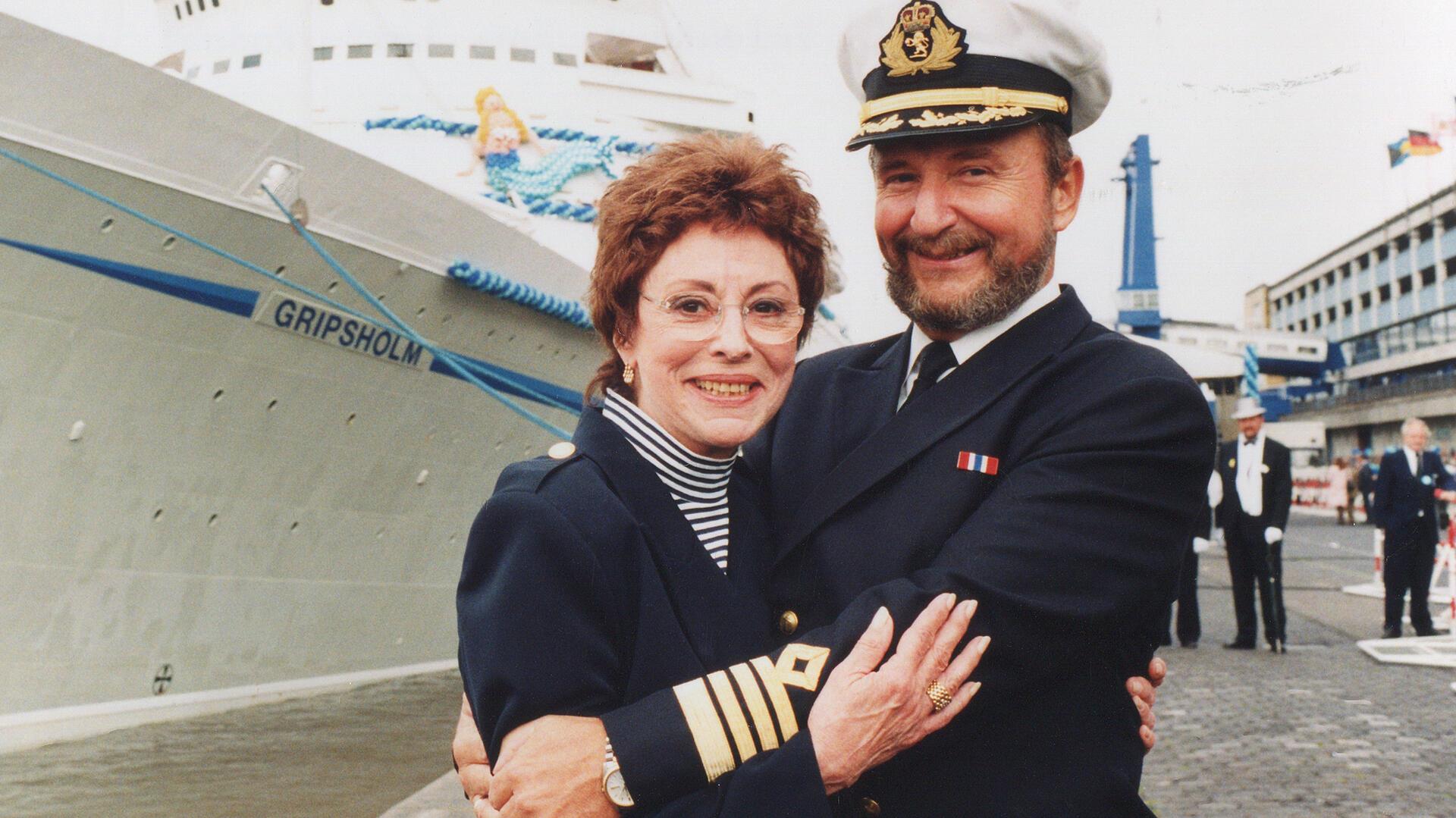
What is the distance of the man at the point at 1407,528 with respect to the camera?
9758 millimetres

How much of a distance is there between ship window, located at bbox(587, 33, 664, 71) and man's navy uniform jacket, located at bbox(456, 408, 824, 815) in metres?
11.8

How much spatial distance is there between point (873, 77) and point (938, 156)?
0.22 meters

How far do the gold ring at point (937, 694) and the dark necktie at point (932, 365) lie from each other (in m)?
0.54

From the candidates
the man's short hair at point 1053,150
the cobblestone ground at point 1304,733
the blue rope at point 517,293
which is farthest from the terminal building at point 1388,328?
the man's short hair at point 1053,150

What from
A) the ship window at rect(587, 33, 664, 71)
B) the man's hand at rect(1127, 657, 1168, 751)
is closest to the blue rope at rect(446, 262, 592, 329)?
the ship window at rect(587, 33, 664, 71)

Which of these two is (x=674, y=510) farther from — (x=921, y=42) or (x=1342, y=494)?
(x=1342, y=494)

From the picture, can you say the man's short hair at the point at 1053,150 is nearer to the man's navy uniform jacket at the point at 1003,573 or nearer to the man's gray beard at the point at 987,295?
the man's gray beard at the point at 987,295

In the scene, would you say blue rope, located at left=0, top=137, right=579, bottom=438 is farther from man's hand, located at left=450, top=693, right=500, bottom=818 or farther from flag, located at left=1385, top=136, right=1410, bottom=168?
flag, located at left=1385, top=136, right=1410, bottom=168

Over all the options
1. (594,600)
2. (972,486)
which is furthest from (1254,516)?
(594,600)

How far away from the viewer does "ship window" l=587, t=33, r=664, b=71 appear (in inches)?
509

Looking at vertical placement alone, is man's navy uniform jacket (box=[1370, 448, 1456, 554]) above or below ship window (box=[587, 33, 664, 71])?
below

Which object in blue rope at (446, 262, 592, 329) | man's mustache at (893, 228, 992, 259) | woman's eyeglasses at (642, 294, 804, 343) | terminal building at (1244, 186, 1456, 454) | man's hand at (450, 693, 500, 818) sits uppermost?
terminal building at (1244, 186, 1456, 454)

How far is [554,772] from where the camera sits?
143 centimetres

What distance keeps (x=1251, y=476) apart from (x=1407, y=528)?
158 cm
